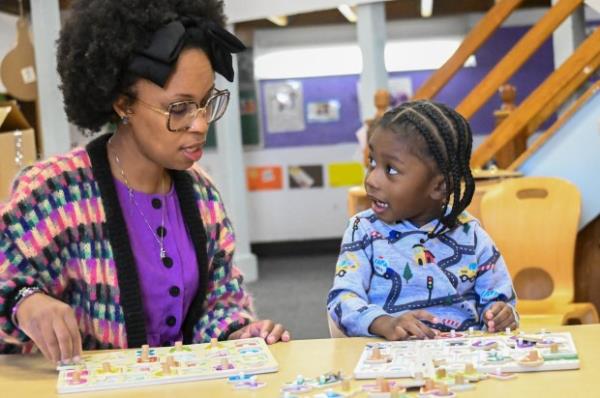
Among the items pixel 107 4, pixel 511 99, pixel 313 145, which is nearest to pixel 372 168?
pixel 107 4

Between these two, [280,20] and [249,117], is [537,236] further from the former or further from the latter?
[249,117]

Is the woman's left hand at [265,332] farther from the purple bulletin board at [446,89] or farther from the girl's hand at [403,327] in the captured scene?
the purple bulletin board at [446,89]

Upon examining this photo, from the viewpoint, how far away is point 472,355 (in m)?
1.52

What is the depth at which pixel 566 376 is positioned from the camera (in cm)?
141

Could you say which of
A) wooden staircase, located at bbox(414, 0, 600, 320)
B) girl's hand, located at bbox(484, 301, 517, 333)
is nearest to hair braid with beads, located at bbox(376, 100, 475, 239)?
girl's hand, located at bbox(484, 301, 517, 333)

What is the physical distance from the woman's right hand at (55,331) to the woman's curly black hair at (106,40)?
1.72 feet

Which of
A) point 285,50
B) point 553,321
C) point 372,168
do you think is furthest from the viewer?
point 285,50

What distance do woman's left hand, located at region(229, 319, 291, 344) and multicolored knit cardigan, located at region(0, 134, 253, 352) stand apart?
57 millimetres

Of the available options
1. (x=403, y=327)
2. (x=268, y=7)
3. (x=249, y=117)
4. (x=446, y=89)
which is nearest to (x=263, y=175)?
(x=249, y=117)

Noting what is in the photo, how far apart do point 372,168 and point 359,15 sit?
4732 millimetres

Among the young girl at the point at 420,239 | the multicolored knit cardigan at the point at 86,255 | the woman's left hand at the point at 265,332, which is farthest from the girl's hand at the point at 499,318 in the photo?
the multicolored knit cardigan at the point at 86,255

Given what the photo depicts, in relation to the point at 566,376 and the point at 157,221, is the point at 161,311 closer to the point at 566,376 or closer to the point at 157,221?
the point at 157,221

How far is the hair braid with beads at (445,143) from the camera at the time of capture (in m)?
2.09

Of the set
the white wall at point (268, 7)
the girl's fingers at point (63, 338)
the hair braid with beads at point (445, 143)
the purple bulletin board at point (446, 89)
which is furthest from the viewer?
the purple bulletin board at point (446, 89)
